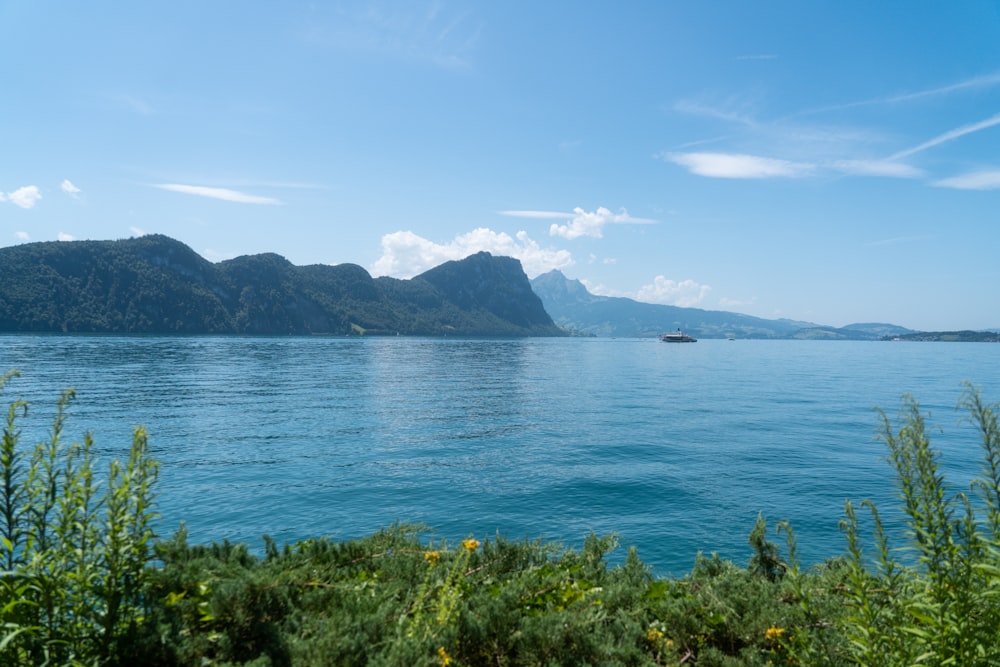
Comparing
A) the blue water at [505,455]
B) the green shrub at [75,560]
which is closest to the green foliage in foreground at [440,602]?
the green shrub at [75,560]

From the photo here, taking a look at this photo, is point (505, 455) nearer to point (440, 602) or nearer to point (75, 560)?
point (440, 602)

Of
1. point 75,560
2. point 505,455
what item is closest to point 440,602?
point 75,560

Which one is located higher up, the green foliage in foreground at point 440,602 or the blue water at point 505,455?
the green foliage in foreground at point 440,602

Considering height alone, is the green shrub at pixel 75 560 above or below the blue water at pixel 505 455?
above

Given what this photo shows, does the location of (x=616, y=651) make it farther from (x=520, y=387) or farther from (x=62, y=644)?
(x=520, y=387)

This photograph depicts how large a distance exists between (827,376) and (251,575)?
9268 cm

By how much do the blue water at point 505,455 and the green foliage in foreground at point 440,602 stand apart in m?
2.35

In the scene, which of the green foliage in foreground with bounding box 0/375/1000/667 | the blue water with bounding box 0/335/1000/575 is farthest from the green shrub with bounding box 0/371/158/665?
the blue water with bounding box 0/335/1000/575

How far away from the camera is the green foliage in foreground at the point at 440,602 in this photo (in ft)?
12.6

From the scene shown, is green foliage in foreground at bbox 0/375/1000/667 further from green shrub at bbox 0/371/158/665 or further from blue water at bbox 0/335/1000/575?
blue water at bbox 0/335/1000/575

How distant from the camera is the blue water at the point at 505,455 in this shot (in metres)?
18.1

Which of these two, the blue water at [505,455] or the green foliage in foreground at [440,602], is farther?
the blue water at [505,455]

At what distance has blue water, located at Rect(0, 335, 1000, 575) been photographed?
59.4 ft

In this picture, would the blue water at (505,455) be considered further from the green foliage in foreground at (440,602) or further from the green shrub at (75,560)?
the green shrub at (75,560)
